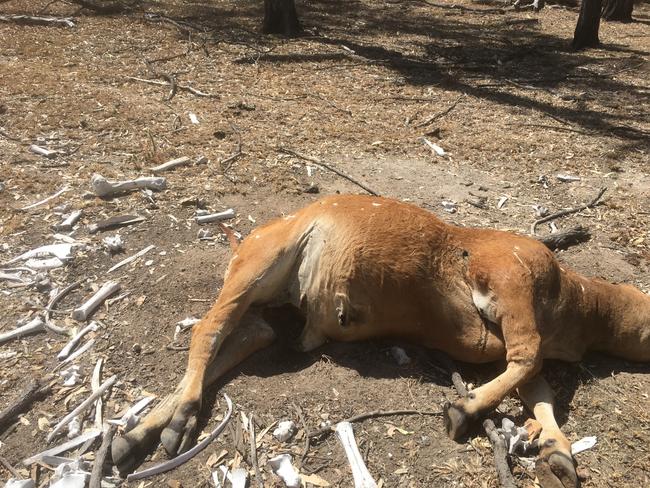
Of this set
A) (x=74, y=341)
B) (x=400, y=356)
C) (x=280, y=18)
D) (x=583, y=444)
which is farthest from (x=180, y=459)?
(x=280, y=18)

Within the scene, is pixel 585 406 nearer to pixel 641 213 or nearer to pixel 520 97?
pixel 641 213

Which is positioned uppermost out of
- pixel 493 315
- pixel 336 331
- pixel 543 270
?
pixel 543 270

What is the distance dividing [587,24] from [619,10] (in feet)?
15.7

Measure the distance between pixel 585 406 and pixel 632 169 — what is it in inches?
181

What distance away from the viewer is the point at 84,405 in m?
3.71

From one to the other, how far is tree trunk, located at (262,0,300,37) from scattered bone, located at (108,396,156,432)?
10945 millimetres

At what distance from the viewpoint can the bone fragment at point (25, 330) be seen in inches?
167

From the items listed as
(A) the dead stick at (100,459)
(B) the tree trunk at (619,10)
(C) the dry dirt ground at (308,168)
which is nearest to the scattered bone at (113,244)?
(C) the dry dirt ground at (308,168)

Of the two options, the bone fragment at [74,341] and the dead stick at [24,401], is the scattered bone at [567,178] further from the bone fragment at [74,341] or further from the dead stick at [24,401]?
the dead stick at [24,401]

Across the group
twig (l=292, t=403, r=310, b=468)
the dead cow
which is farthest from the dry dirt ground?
the dead cow

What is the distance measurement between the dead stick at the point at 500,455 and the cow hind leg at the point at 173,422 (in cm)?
168

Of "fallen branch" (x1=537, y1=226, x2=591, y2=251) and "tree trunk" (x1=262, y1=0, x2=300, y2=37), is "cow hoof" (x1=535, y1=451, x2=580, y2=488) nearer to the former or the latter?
"fallen branch" (x1=537, y1=226, x2=591, y2=251)

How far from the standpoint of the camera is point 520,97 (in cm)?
996

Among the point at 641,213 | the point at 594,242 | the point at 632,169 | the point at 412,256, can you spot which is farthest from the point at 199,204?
the point at 632,169
